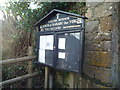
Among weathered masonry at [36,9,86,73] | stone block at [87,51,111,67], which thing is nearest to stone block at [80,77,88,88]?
stone block at [87,51,111,67]

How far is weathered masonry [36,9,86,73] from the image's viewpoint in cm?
206

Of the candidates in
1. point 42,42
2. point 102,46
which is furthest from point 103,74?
point 42,42

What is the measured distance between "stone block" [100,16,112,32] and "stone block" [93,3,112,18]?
0.09 m

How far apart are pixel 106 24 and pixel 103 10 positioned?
0.97ft

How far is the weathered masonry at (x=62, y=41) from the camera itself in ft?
6.77

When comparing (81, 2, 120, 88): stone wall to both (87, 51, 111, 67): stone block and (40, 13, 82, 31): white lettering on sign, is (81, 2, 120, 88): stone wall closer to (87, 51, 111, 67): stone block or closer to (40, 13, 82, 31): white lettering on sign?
(87, 51, 111, 67): stone block

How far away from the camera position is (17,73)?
11.3 ft

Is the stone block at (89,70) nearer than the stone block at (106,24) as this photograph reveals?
No

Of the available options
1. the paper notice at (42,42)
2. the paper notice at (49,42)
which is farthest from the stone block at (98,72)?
the paper notice at (42,42)

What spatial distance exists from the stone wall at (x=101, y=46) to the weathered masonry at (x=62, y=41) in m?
0.53

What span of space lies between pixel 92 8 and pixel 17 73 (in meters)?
2.68

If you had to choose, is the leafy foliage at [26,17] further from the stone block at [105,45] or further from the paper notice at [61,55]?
the stone block at [105,45]

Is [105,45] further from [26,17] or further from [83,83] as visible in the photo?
[26,17]

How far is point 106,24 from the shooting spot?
7.33 ft
